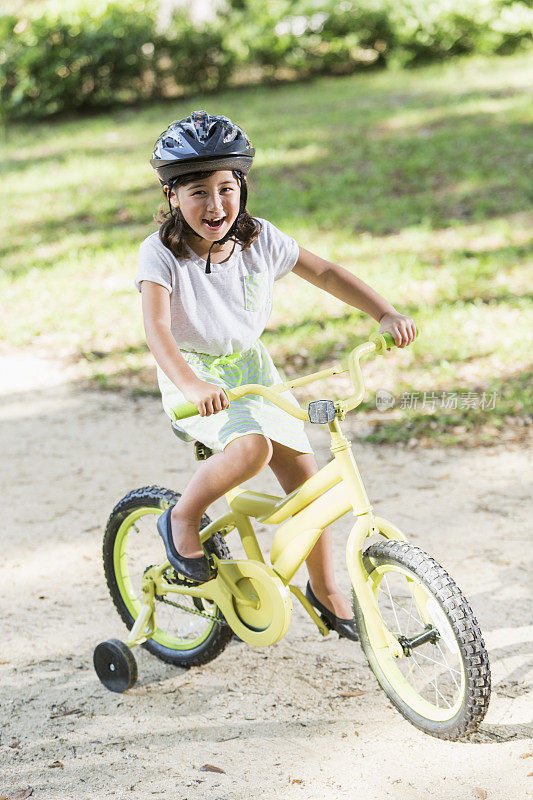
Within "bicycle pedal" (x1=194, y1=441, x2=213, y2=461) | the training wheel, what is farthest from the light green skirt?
the training wheel

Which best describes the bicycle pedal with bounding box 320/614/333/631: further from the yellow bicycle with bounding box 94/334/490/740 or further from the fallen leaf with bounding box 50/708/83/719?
the fallen leaf with bounding box 50/708/83/719

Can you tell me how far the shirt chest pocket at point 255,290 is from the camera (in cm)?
283

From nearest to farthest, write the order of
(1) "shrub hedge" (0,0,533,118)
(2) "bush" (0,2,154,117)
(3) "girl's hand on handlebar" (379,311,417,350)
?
(3) "girl's hand on handlebar" (379,311,417,350), (2) "bush" (0,2,154,117), (1) "shrub hedge" (0,0,533,118)

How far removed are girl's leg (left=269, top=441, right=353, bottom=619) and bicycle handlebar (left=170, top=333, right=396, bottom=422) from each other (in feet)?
1.22

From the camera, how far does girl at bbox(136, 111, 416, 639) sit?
2.64 metres

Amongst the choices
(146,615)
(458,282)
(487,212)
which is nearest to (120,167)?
(487,212)

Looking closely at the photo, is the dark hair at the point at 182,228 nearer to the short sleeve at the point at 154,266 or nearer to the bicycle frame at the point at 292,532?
the short sleeve at the point at 154,266

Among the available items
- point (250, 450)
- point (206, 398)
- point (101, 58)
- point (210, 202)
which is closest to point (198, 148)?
point (210, 202)

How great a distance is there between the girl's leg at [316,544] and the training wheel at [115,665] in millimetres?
658

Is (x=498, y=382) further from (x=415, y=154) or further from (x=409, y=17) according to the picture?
(x=409, y=17)

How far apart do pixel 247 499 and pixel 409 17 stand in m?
13.6

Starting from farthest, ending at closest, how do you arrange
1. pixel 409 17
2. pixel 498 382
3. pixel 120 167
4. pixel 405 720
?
pixel 409 17 → pixel 120 167 → pixel 498 382 → pixel 405 720

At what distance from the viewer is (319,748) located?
2.74 m

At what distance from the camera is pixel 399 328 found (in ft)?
8.86
